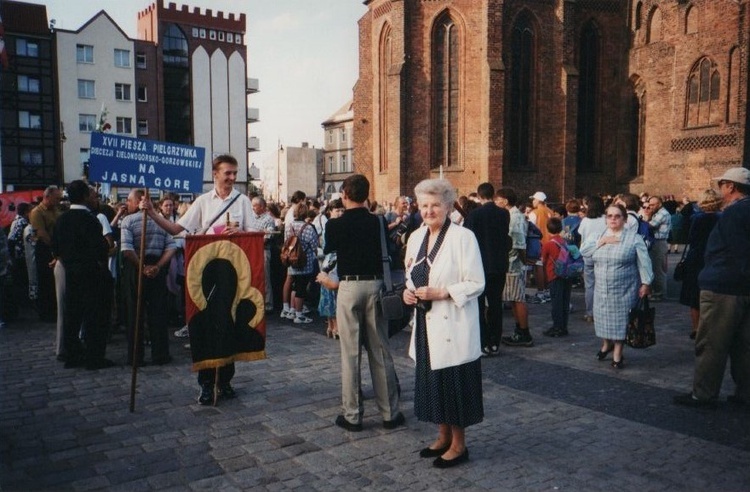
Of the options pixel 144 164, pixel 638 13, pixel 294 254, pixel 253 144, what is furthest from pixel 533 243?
pixel 253 144

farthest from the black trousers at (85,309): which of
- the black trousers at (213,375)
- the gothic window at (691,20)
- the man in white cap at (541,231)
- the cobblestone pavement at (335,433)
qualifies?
the gothic window at (691,20)

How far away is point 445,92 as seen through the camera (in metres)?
29.2

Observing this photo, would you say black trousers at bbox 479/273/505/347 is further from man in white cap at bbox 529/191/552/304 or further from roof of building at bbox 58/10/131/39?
roof of building at bbox 58/10/131/39

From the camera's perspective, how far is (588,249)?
797 cm

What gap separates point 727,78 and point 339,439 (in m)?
26.7

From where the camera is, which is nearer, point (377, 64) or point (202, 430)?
point (202, 430)

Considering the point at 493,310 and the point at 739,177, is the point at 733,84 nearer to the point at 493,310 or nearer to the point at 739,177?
the point at 493,310

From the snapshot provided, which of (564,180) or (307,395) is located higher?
(564,180)

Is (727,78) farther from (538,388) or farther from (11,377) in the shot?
(11,377)

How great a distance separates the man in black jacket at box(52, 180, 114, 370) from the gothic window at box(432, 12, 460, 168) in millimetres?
23162

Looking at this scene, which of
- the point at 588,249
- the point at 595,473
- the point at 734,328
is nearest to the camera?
the point at 595,473

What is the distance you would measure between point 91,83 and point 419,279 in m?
51.1

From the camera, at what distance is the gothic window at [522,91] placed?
29156 millimetres

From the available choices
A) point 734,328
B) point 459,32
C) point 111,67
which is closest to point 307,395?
point 734,328
